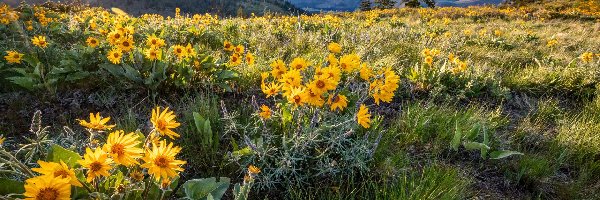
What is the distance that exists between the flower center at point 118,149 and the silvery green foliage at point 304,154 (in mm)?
822

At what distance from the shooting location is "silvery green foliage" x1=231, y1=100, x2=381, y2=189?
2.03 meters

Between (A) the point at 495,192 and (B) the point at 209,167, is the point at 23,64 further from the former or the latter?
(A) the point at 495,192

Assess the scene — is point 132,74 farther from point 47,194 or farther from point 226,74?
point 47,194

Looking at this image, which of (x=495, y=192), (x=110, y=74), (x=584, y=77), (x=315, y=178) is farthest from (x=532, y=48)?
(x=110, y=74)

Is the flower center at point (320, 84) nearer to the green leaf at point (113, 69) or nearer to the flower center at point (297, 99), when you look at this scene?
the flower center at point (297, 99)

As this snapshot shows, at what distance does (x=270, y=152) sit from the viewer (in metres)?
2.14

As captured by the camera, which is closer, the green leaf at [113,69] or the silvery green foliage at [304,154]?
the silvery green foliage at [304,154]

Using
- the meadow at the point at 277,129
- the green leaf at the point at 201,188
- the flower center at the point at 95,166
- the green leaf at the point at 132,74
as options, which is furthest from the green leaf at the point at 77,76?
the flower center at the point at 95,166

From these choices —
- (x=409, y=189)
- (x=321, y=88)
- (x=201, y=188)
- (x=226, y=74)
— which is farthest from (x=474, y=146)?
(x=226, y=74)

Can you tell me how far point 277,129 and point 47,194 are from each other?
1410 mm

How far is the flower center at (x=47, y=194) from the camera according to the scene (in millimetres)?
1038

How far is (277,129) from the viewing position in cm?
232

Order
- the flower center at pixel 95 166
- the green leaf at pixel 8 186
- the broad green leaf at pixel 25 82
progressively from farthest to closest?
the broad green leaf at pixel 25 82
the green leaf at pixel 8 186
the flower center at pixel 95 166

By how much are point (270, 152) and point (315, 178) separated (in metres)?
0.32
